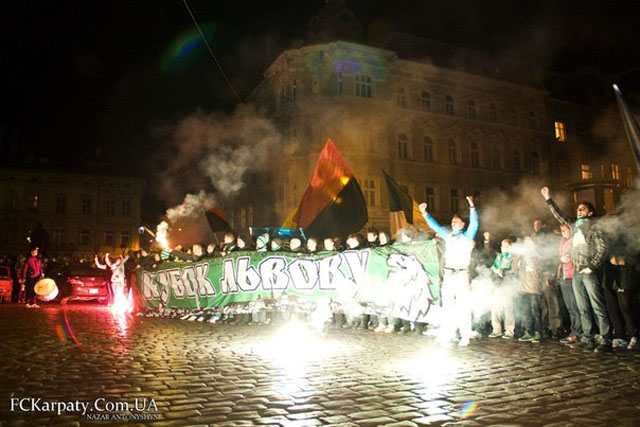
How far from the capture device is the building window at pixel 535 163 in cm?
4141

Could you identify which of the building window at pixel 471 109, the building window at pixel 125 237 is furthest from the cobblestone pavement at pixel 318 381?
the building window at pixel 125 237

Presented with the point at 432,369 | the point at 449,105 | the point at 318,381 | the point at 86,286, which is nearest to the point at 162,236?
the point at 86,286

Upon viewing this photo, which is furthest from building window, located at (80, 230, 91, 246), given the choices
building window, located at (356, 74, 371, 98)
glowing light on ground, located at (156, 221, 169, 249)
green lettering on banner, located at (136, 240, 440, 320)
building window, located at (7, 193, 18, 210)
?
green lettering on banner, located at (136, 240, 440, 320)

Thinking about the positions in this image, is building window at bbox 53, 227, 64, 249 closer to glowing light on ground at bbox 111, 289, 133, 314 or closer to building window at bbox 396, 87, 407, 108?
building window at bbox 396, 87, 407, 108

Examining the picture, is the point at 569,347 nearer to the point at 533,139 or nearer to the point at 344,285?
the point at 344,285

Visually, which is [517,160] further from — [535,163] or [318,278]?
[318,278]

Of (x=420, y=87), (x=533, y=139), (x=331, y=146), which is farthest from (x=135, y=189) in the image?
(x=331, y=146)

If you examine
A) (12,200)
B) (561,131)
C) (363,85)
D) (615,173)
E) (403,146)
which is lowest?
(615,173)

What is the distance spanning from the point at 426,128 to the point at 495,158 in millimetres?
7410

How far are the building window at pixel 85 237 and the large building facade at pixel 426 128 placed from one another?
27.5 meters

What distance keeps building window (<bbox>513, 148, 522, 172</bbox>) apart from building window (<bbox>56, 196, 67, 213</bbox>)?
46117 mm

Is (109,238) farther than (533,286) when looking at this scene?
Yes

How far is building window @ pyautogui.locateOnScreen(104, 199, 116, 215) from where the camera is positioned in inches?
2113

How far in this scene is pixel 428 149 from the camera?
3731cm
